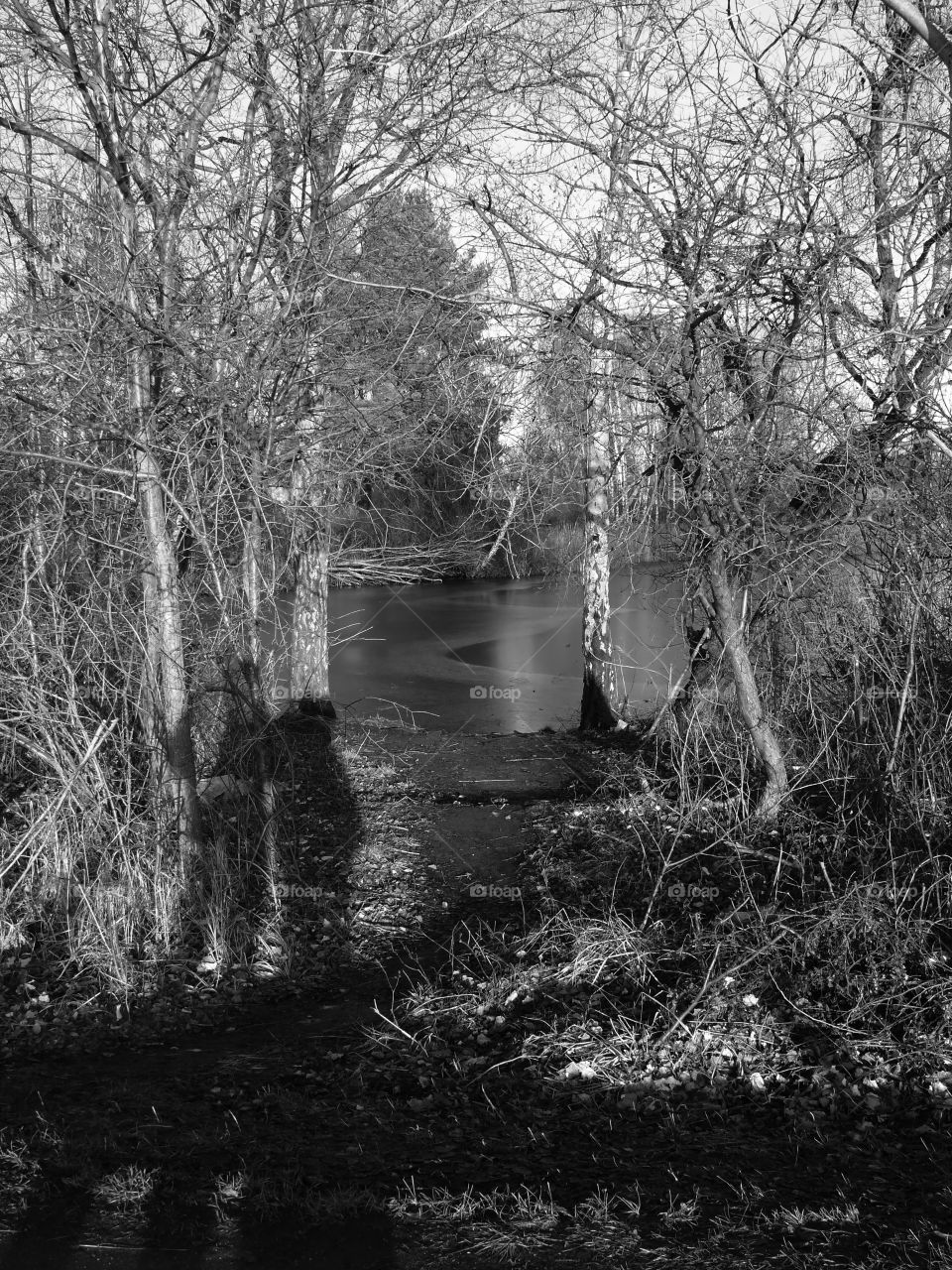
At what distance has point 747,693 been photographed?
6.52 metres

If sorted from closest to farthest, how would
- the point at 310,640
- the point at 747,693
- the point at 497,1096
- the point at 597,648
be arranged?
the point at 497,1096 → the point at 747,693 → the point at 597,648 → the point at 310,640

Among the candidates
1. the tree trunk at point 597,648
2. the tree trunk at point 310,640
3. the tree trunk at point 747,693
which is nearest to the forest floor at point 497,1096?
the tree trunk at point 747,693

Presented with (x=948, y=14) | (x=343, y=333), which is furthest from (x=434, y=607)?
(x=948, y=14)

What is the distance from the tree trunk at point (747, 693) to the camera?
6.41 metres

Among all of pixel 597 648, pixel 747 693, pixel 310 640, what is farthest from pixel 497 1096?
pixel 310 640

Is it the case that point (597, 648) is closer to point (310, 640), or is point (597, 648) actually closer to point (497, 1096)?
point (310, 640)

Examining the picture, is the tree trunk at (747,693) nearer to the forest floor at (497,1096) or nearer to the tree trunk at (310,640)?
the forest floor at (497,1096)

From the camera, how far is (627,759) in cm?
995

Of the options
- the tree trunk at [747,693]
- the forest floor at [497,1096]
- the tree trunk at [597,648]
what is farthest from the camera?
the tree trunk at [597,648]

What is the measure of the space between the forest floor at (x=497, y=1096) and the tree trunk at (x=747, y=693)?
366 mm

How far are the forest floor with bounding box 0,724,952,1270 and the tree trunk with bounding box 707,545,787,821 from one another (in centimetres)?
37

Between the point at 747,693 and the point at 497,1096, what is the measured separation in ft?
10.3

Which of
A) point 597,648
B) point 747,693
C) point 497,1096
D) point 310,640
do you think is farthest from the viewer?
point 310,640

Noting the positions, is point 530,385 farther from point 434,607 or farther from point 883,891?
point 434,607
